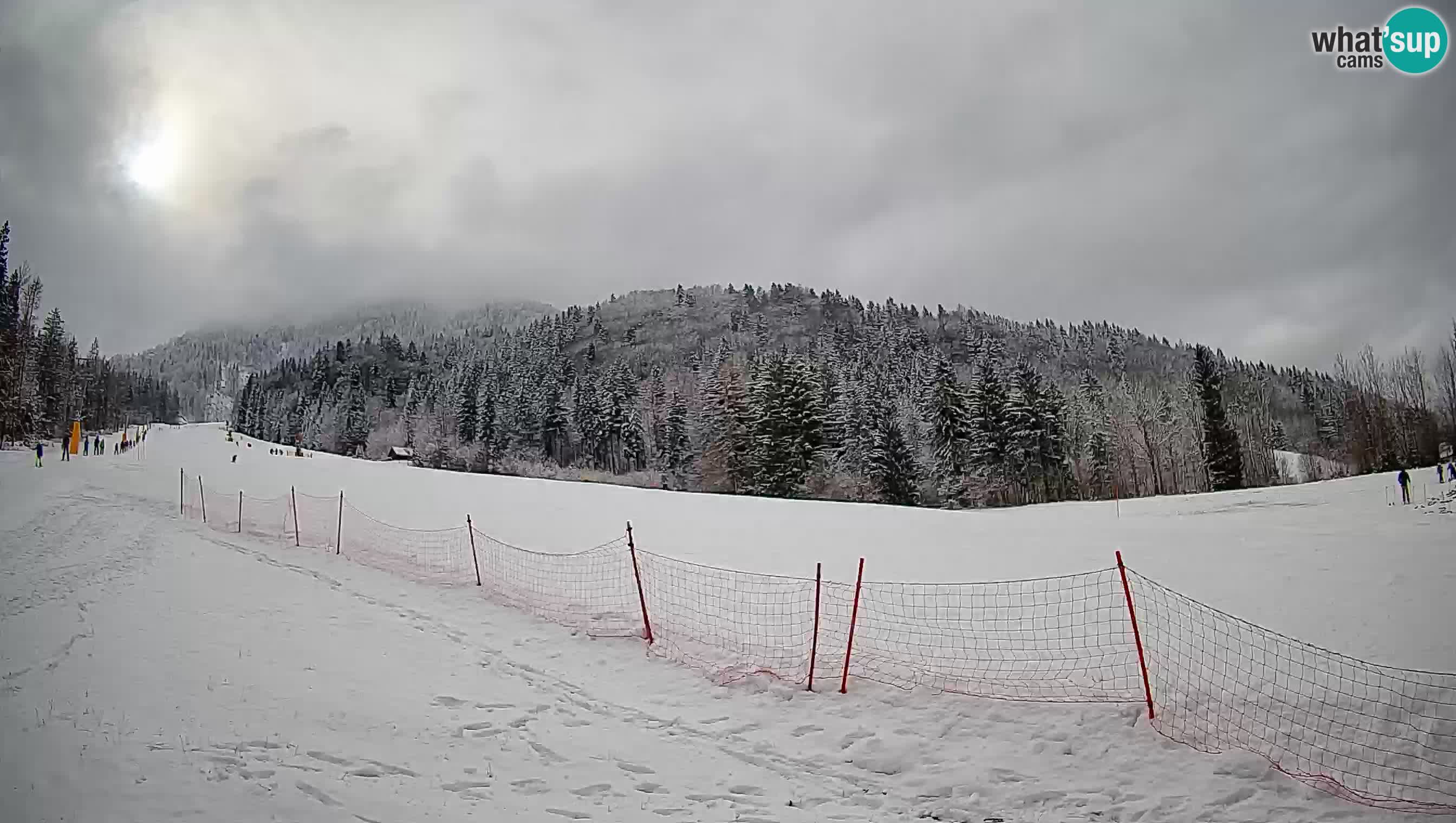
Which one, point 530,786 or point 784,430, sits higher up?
point 784,430

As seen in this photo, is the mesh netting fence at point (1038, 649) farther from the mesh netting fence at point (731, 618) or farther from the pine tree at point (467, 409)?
the pine tree at point (467, 409)

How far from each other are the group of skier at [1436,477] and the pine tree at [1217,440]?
28.3 metres

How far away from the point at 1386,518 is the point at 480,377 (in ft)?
296

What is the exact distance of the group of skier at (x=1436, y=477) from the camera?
33.2 ft

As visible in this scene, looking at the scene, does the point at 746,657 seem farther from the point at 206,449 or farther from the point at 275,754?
the point at 206,449

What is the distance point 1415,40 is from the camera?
6.48 meters

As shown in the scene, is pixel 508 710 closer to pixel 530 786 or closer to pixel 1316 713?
pixel 530 786

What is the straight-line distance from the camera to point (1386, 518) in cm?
1287

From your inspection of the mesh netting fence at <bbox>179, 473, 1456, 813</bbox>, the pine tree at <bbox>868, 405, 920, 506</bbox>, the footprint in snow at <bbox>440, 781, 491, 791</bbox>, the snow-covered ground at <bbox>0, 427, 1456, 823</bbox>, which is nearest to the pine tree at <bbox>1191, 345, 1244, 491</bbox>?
the pine tree at <bbox>868, 405, 920, 506</bbox>

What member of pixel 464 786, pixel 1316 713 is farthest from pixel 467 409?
pixel 1316 713

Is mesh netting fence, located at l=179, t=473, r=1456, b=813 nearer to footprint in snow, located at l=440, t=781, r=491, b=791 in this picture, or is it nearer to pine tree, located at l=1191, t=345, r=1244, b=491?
footprint in snow, located at l=440, t=781, r=491, b=791

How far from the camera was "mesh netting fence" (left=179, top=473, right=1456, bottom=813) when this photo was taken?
567 centimetres

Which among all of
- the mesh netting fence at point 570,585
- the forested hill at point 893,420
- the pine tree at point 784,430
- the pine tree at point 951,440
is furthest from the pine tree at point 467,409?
the mesh netting fence at point 570,585

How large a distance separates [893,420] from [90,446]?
140ft
